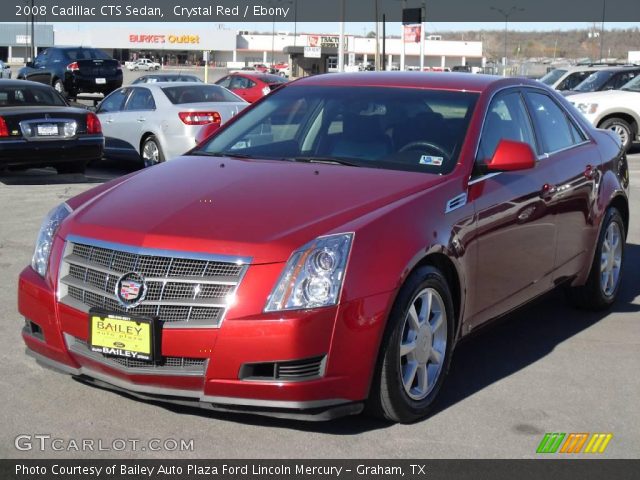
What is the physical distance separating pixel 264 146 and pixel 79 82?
2514 centimetres

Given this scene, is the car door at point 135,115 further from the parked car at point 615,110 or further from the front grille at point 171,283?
the front grille at point 171,283

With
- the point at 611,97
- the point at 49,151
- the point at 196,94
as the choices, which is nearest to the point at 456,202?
the point at 49,151

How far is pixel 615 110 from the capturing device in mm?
18219

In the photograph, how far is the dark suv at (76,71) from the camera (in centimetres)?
2912

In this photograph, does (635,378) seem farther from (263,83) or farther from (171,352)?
(263,83)

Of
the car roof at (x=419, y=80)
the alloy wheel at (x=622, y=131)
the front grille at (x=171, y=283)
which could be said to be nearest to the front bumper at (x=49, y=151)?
the car roof at (x=419, y=80)

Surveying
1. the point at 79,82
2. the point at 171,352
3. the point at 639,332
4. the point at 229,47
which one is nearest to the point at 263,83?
the point at 79,82

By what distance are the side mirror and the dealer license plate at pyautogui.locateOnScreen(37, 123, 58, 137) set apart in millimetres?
8901

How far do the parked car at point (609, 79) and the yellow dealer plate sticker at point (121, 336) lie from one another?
19118mm

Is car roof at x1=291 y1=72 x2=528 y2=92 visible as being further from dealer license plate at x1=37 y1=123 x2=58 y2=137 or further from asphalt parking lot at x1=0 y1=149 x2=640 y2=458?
dealer license plate at x1=37 y1=123 x2=58 y2=137

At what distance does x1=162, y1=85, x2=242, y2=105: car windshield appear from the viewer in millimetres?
14558

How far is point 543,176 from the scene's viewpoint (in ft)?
18.4

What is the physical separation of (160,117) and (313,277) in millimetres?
10780
